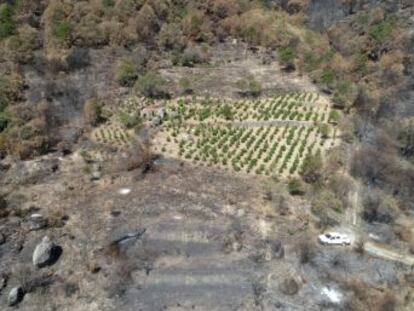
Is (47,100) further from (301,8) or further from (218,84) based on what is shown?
(301,8)

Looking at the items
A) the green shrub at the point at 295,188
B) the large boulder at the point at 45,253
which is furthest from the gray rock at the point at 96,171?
the green shrub at the point at 295,188

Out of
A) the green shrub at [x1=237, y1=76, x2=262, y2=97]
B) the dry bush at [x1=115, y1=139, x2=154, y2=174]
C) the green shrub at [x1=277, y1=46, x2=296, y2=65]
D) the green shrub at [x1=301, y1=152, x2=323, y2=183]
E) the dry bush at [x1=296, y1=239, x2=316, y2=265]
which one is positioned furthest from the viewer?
the green shrub at [x1=277, y1=46, x2=296, y2=65]

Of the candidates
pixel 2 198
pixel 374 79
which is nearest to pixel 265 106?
pixel 374 79

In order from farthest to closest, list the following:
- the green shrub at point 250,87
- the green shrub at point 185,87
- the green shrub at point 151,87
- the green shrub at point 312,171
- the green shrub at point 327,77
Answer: the green shrub at point 327,77 < the green shrub at point 250,87 < the green shrub at point 185,87 < the green shrub at point 151,87 < the green shrub at point 312,171

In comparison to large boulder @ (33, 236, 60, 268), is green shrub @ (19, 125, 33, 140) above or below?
above

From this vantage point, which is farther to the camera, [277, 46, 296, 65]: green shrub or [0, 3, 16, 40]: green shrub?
[277, 46, 296, 65]: green shrub

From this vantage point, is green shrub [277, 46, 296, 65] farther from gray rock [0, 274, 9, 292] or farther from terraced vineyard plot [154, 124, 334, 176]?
gray rock [0, 274, 9, 292]

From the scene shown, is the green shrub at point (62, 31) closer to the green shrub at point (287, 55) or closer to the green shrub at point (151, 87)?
the green shrub at point (151, 87)

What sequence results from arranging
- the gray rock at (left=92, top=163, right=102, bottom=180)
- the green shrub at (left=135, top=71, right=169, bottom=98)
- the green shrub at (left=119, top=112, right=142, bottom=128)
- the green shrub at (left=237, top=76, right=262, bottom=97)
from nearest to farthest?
1. the gray rock at (left=92, top=163, right=102, bottom=180)
2. the green shrub at (left=119, top=112, right=142, bottom=128)
3. the green shrub at (left=135, top=71, right=169, bottom=98)
4. the green shrub at (left=237, top=76, right=262, bottom=97)

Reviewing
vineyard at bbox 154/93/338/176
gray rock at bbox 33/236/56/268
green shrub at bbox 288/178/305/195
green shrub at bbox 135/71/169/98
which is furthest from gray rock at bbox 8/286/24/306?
green shrub at bbox 135/71/169/98
